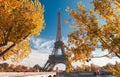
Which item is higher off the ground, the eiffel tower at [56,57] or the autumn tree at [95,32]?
the eiffel tower at [56,57]

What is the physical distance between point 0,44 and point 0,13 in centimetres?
227

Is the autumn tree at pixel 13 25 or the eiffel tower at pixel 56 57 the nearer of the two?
the autumn tree at pixel 13 25

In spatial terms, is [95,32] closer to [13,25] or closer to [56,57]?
[13,25]

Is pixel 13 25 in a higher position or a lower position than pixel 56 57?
lower

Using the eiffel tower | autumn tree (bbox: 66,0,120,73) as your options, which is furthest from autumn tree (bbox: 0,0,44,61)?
the eiffel tower

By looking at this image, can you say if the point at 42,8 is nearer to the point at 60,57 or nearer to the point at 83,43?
the point at 83,43

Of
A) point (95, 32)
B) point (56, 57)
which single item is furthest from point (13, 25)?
point (56, 57)

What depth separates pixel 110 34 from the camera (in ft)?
36.8

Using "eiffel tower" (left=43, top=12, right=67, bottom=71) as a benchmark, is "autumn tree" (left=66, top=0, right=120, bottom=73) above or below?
below

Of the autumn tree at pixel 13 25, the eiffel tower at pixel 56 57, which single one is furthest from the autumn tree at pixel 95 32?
the eiffel tower at pixel 56 57

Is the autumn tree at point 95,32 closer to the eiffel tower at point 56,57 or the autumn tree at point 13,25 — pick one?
the autumn tree at point 13,25

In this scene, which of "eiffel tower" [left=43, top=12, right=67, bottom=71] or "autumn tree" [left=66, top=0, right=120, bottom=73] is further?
"eiffel tower" [left=43, top=12, right=67, bottom=71]

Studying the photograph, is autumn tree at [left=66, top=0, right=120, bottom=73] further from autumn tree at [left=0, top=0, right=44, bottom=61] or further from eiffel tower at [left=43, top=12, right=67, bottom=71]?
eiffel tower at [left=43, top=12, right=67, bottom=71]

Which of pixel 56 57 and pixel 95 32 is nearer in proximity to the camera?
pixel 95 32
